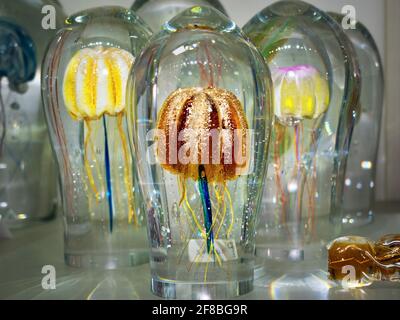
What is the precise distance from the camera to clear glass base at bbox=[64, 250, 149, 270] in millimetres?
825

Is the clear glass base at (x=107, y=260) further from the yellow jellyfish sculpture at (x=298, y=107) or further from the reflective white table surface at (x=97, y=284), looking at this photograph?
the yellow jellyfish sculpture at (x=298, y=107)

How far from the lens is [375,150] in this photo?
113 cm

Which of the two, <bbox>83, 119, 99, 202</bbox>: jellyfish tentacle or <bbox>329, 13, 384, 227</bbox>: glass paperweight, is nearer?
<bbox>83, 119, 99, 202</bbox>: jellyfish tentacle

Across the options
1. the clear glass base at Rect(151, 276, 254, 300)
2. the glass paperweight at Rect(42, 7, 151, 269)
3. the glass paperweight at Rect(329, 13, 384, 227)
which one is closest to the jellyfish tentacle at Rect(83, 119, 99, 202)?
the glass paperweight at Rect(42, 7, 151, 269)

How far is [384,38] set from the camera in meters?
1.09

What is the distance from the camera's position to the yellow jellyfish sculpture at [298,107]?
81 cm

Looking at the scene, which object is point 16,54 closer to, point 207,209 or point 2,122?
point 2,122

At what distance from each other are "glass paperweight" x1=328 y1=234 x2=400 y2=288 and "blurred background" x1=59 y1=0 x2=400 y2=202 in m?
0.43

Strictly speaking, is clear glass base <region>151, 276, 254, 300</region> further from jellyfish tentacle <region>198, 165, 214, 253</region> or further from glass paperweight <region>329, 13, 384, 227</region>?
glass paperweight <region>329, 13, 384, 227</region>

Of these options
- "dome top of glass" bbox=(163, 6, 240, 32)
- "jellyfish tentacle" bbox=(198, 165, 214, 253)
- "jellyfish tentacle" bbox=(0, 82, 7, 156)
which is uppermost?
"dome top of glass" bbox=(163, 6, 240, 32)

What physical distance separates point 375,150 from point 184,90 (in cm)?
57
